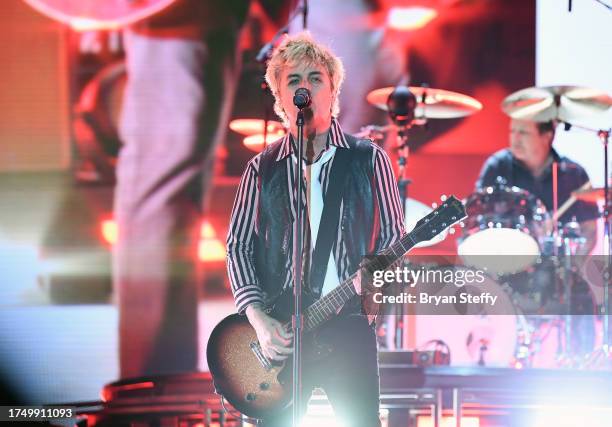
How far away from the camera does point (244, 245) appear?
3193 millimetres

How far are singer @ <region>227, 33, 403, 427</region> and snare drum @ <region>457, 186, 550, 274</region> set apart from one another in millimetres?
2109

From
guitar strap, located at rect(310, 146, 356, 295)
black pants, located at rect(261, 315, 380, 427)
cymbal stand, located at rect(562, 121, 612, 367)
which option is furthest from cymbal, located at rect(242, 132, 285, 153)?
black pants, located at rect(261, 315, 380, 427)

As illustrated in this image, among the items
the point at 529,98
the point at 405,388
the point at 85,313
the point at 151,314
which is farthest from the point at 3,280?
the point at 529,98

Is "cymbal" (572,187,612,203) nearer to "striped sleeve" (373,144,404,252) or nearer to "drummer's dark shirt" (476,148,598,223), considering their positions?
"drummer's dark shirt" (476,148,598,223)

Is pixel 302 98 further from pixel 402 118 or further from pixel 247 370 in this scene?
pixel 402 118

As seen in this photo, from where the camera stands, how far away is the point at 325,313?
9.91 ft

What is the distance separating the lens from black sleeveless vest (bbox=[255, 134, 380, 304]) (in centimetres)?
311

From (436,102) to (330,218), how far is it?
2.30 meters

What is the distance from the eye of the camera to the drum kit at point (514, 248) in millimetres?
5027

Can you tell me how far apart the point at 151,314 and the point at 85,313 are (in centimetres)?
41

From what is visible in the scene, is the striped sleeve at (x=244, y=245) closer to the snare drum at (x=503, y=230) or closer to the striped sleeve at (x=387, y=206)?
the striped sleeve at (x=387, y=206)

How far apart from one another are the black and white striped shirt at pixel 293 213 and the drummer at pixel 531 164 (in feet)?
8.00

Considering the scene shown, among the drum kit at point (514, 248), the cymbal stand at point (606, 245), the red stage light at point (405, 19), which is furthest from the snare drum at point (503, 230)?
the red stage light at point (405, 19)

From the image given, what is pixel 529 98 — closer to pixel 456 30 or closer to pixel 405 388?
pixel 456 30
